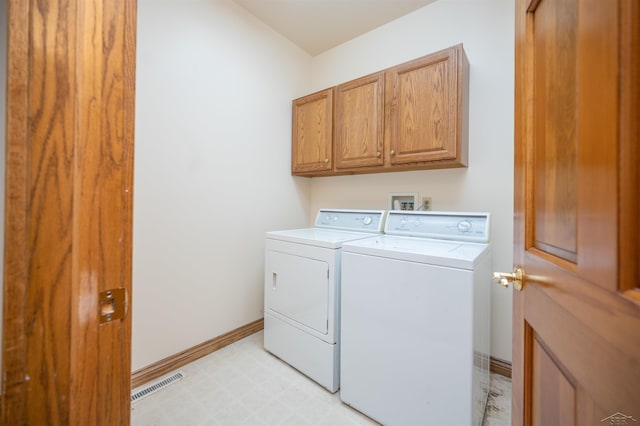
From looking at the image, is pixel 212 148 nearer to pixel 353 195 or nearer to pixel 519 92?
pixel 353 195

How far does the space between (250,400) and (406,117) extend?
2.05m

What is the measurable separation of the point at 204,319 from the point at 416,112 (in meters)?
2.14

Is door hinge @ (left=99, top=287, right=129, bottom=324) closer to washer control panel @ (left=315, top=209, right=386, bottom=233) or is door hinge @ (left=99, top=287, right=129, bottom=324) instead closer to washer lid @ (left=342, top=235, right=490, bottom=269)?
washer lid @ (left=342, top=235, right=490, bottom=269)

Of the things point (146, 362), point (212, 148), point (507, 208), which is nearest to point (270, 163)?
point (212, 148)

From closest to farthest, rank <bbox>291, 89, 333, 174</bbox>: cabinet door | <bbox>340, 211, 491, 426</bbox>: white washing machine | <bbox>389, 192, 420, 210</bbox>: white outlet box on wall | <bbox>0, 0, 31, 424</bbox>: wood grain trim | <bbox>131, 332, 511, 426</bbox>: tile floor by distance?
<bbox>0, 0, 31, 424</bbox>: wood grain trim, <bbox>340, 211, 491, 426</bbox>: white washing machine, <bbox>131, 332, 511, 426</bbox>: tile floor, <bbox>389, 192, 420, 210</bbox>: white outlet box on wall, <bbox>291, 89, 333, 174</bbox>: cabinet door

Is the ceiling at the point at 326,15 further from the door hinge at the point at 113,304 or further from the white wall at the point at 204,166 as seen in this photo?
the door hinge at the point at 113,304

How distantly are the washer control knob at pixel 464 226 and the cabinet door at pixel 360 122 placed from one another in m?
0.69

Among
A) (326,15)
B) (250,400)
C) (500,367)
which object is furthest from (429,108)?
(250,400)

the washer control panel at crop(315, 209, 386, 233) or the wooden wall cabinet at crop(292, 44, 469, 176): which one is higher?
the wooden wall cabinet at crop(292, 44, 469, 176)

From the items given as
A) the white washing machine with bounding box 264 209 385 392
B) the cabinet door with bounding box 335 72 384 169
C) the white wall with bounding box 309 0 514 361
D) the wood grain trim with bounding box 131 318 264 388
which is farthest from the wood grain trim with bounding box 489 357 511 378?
the wood grain trim with bounding box 131 318 264 388

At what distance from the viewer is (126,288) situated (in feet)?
1.86

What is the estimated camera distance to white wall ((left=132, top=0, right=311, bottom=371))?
162 cm

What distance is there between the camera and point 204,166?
75.5 inches

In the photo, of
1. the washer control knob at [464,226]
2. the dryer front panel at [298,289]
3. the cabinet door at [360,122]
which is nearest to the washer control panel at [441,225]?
the washer control knob at [464,226]
